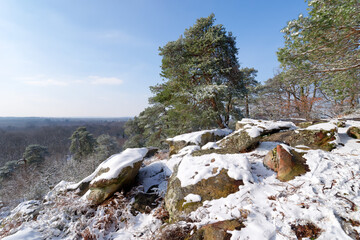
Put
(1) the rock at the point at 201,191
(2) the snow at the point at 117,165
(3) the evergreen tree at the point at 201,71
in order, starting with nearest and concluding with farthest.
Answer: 1. (1) the rock at the point at 201,191
2. (2) the snow at the point at 117,165
3. (3) the evergreen tree at the point at 201,71

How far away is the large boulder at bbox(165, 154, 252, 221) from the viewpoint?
9.66 ft

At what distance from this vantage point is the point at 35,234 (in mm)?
Result: 3232

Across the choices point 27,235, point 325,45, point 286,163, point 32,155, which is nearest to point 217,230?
point 286,163

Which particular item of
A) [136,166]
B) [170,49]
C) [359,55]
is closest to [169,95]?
[170,49]

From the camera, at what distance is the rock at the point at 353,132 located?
4617 millimetres

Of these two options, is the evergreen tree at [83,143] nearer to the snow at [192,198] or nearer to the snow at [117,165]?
the snow at [117,165]

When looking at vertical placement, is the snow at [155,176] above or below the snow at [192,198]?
below

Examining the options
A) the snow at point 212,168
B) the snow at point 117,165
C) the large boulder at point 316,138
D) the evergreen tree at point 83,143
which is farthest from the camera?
the evergreen tree at point 83,143

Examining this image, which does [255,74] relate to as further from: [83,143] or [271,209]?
[83,143]

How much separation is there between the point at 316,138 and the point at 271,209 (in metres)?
3.86

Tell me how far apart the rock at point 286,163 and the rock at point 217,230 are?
1610 millimetres

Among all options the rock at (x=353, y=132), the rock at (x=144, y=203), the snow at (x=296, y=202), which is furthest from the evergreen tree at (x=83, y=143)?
the rock at (x=353, y=132)

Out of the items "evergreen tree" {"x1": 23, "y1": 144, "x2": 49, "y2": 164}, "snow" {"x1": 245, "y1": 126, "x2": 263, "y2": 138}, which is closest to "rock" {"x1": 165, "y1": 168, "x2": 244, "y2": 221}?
"snow" {"x1": 245, "y1": 126, "x2": 263, "y2": 138}

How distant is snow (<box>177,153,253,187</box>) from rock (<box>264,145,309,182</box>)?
0.62 meters
